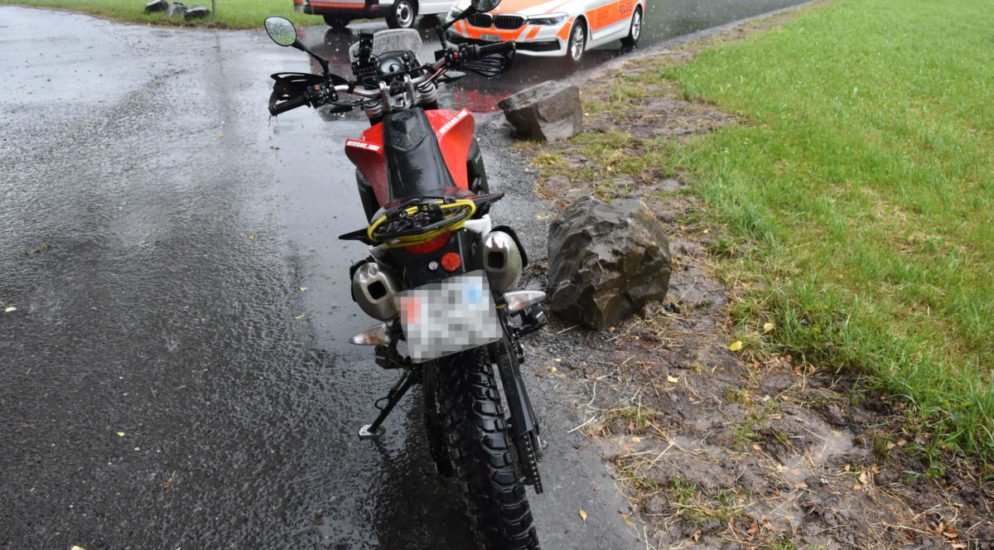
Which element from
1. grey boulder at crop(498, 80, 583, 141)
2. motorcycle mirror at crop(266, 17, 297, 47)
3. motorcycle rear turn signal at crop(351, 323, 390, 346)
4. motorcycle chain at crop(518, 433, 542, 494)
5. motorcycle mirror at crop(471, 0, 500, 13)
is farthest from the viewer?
grey boulder at crop(498, 80, 583, 141)

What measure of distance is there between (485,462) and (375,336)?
746 mm

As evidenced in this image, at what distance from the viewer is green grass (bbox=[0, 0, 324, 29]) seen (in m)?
14.4

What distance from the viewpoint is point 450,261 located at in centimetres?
264

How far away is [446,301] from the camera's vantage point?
2482 mm

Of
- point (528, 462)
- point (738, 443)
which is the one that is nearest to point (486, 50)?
point (528, 462)

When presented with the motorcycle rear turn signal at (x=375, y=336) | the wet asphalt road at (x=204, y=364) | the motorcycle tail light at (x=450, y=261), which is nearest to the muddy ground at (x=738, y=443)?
the wet asphalt road at (x=204, y=364)

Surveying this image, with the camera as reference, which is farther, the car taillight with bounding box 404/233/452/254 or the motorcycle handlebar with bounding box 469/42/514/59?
the motorcycle handlebar with bounding box 469/42/514/59

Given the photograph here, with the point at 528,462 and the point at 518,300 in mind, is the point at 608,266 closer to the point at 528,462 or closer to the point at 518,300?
the point at 518,300

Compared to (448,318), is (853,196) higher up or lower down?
lower down

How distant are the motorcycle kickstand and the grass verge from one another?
2110 millimetres

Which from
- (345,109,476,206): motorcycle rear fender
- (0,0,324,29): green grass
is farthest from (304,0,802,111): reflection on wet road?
(345,109,476,206): motorcycle rear fender

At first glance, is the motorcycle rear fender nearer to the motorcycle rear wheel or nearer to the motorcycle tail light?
the motorcycle tail light

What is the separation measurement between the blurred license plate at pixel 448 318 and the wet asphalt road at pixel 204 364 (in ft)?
3.19

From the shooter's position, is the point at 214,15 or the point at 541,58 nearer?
the point at 541,58
